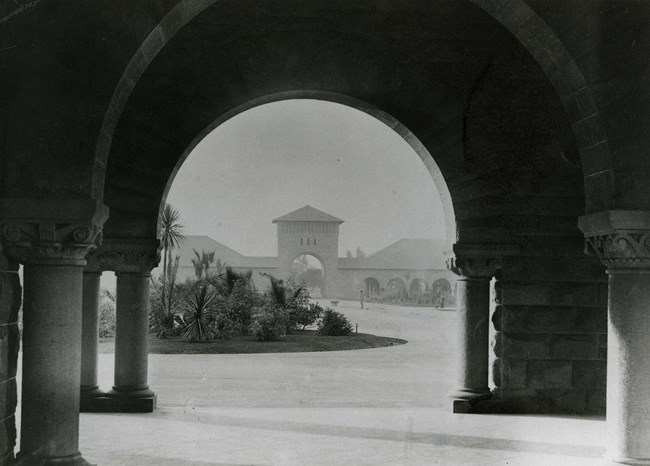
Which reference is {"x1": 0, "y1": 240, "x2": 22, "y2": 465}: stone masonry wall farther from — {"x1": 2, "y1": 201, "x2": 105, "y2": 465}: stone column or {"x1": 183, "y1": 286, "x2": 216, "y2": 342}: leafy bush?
{"x1": 183, "y1": 286, "x2": 216, "y2": 342}: leafy bush

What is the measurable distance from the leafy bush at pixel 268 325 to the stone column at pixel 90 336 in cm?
1086

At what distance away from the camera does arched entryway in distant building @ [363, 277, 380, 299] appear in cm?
4869

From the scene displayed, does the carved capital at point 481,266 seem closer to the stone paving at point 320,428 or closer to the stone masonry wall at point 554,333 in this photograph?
the stone masonry wall at point 554,333

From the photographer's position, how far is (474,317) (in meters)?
7.52

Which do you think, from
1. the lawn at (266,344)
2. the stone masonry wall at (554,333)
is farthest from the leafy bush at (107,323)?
the stone masonry wall at (554,333)

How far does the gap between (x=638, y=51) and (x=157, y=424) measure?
492 centimetres

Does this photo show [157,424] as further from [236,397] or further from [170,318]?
[170,318]

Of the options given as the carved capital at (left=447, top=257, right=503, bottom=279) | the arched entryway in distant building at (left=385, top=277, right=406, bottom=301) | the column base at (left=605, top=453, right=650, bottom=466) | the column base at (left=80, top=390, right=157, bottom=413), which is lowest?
the arched entryway in distant building at (left=385, top=277, right=406, bottom=301)

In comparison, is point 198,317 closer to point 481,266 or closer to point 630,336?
point 481,266

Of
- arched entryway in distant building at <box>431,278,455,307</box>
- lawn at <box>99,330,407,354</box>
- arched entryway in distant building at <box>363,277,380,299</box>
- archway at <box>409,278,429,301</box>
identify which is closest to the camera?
lawn at <box>99,330,407,354</box>

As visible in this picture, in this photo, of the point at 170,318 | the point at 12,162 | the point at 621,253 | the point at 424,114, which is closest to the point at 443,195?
the point at 424,114

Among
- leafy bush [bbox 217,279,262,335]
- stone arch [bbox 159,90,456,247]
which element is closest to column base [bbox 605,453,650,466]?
stone arch [bbox 159,90,456,247]

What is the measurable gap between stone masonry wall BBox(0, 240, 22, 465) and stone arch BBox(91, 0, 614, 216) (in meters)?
0.70

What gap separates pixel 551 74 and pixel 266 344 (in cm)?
1309
